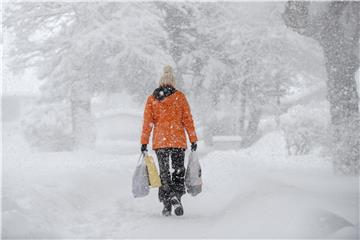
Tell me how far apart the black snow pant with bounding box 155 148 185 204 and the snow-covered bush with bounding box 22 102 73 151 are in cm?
1421

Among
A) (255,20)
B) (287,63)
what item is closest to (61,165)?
(255,20)

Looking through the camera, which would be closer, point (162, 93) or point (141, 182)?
point (162, 93)

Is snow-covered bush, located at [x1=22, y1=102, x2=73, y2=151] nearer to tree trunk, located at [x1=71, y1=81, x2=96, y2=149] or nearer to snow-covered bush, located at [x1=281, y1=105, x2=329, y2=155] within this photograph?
tree trunk, located at [x1=71, y1=81, x2=96, y2=149]

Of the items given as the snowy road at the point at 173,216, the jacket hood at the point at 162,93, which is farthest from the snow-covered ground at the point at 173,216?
the jacket hood at the point at 162,93

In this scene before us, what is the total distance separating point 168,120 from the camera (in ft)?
23.8

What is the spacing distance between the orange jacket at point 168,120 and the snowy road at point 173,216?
44.4 inches

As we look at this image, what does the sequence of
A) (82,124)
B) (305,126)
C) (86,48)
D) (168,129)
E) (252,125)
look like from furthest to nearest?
(252,125), (305,126), (82,124), (86,48), (168,129)

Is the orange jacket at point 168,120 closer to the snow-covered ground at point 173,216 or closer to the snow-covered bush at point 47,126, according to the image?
the snow-covered ground at point 173,216

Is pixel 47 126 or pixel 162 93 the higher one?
pixel 162 93

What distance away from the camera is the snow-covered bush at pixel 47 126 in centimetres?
2058

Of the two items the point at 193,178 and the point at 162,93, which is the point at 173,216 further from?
the point at 162,93

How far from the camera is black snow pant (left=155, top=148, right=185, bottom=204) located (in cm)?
729

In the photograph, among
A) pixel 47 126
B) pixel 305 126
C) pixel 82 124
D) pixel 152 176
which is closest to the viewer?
pixel 152 176

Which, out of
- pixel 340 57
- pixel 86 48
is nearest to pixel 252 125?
pixel 86 48
